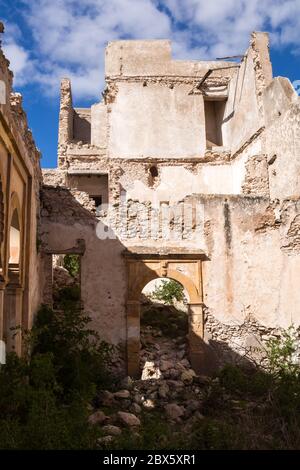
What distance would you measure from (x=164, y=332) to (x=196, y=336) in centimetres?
202

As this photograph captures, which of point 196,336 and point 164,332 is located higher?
point 196,336

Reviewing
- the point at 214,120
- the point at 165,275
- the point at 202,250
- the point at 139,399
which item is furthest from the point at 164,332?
the point at 214,120

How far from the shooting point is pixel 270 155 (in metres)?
13.6

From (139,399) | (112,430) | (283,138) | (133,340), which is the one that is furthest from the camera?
(283,138)

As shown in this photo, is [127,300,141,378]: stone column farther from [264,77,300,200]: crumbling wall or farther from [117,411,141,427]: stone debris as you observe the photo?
[264,77,300,200]: crumbling wall

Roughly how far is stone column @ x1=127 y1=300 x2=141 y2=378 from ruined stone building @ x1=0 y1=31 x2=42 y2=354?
2.45 m

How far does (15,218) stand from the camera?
323 inches

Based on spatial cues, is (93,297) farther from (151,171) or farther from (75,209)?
(151,171)

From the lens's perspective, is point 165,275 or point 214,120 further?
point 214,120

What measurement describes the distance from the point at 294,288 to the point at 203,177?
349 inches

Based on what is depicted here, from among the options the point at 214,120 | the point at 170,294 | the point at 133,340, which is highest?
the point at 214,120

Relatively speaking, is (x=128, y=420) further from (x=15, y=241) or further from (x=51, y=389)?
(x=15, y=241)

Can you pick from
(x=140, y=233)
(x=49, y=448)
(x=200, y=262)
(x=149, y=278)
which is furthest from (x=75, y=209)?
(x=49, y=448)
